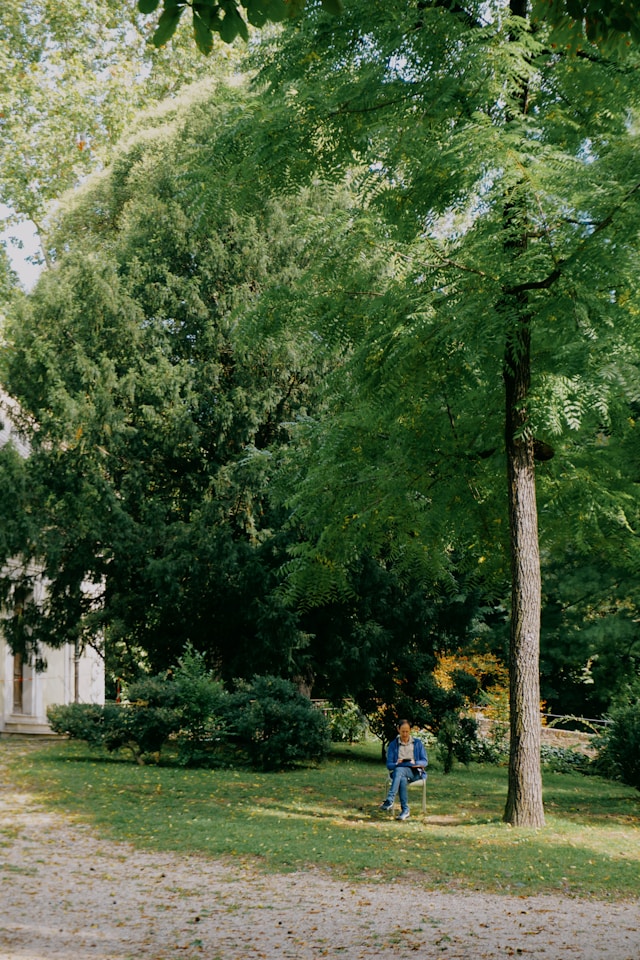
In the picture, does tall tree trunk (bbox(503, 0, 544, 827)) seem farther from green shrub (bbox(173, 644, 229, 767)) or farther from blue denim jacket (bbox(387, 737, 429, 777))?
green shrub (bbox(173, 644, 229, 767))

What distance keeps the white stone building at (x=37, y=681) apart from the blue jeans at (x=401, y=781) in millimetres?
12329

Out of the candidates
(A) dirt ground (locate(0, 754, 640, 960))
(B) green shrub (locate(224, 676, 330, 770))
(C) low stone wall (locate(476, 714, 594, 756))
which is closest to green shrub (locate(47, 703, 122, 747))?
(B) green shrub (locate(224, 676, 330, 770))

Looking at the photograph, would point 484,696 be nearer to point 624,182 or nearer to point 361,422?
point 361,422

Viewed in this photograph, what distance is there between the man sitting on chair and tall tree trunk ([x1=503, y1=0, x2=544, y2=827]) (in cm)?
147

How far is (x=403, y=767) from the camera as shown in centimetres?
1332

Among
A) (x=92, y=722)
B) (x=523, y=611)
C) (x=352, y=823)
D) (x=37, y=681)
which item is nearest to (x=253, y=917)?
(x=352, y=823)

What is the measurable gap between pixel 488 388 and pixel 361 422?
5.65 feet

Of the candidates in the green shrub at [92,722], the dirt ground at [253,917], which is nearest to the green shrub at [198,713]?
the green shrub at [92,722]

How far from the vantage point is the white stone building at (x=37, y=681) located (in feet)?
79.6

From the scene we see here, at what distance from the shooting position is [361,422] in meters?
13.4

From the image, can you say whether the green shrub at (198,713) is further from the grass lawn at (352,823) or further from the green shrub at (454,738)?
the green shrub at (454,738)

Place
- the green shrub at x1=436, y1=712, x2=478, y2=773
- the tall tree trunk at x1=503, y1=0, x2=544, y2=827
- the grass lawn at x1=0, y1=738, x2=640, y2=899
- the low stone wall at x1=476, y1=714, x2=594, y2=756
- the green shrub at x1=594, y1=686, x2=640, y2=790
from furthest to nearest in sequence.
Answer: the low stone wall at x1=476, y1=714, x2=594, y2=756, the green shrub at x1=436, y1=712, x2=478, y2=773, the green shrub at x1=594, y1=686, x2=640, y2=790, the tall tree trunk at x1=503, y1=0, x2=544, y2=827, the grass lawn at x1=0, y1=738, x2=640, y2=899

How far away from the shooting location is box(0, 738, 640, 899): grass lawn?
954cm

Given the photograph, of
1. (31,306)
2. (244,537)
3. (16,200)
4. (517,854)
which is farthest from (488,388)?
(16,200)
